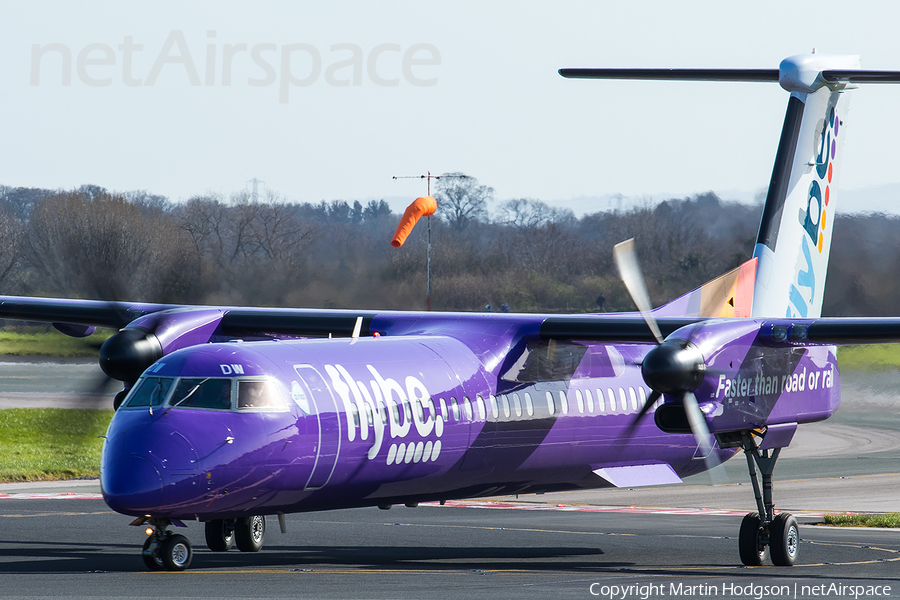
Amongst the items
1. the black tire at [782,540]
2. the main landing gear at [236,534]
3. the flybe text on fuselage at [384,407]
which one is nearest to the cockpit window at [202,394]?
the flybe text on fuselage at [384,407]

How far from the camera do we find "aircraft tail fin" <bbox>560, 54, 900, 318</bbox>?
20797mm

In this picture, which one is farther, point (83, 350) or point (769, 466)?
point (83, 350)

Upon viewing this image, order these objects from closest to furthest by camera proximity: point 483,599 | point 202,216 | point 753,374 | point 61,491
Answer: point 483,599
point 753,374
point 61,491
point 202,216

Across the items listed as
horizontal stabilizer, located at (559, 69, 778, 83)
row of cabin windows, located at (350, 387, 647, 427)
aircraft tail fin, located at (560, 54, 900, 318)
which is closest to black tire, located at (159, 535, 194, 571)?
row of cabin windows, located at (350, 387, 647, 427)

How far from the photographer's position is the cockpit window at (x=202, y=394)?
13867 millimetres

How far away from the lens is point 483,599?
12.9 metres

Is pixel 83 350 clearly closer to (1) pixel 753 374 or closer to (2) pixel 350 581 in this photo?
(2) pixel 350 581

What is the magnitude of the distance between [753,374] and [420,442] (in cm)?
509

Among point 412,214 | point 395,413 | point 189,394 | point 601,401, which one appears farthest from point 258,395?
point 412,214

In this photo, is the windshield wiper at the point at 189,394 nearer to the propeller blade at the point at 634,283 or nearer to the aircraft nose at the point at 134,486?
the aircraft nose at the point at 134,486

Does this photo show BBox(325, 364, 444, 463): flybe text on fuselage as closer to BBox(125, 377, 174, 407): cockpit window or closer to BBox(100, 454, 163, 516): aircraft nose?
BBox(125, 377, 174, 407): cockpit window

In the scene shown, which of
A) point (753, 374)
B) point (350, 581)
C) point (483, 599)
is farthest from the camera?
point (753, 374)

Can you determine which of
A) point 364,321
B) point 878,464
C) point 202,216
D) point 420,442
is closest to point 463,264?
point 202,216

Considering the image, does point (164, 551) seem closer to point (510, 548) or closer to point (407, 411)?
point (407, 411)
